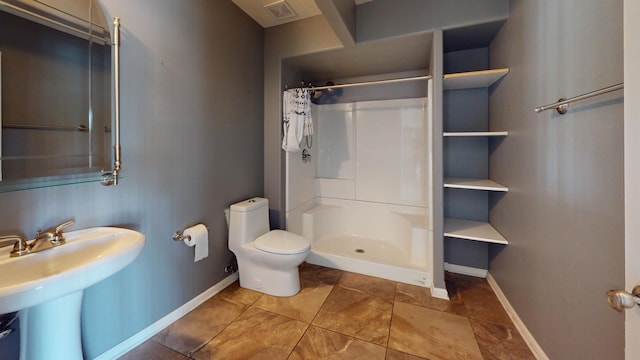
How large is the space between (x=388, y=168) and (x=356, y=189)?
478 millimetres

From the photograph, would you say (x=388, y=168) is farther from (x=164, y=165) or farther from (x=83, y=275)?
(x=83, y=275)

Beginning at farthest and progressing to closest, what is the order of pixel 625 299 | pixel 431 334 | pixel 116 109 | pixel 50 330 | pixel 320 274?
1. pixel 320 274
2. pixel 431 334
3. pixel 116 109
4. pixel 50 330
5. pixel 625 299

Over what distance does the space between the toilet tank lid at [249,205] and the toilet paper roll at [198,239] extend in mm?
318

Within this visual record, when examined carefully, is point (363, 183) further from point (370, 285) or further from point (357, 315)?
point (357, 315)

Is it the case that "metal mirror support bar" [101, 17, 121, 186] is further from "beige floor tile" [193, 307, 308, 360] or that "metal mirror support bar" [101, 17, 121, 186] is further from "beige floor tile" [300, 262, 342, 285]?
"beige floor tile" [300, 262, 342, 285]

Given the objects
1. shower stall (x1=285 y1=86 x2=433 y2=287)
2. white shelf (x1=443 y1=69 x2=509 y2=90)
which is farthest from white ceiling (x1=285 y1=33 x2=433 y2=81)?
white shelf (x1=443 y1=69 x2=509 y2=90)

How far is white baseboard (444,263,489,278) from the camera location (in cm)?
229

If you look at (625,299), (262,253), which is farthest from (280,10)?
(625,299)

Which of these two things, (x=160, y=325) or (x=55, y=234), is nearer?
(x=55, y=234)

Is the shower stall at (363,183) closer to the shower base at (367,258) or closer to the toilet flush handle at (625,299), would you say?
the shower base at (367,258)

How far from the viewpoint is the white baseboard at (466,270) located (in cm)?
229

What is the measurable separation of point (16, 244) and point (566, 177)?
2.45 metres

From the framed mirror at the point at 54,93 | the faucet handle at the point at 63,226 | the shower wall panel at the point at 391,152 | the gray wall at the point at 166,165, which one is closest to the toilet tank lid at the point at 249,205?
the gray wall at the point at 166,165

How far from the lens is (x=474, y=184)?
1.97m
